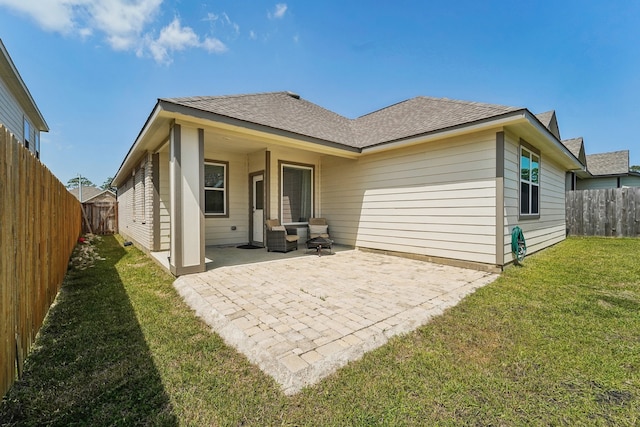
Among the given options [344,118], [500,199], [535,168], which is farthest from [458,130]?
[344,118]

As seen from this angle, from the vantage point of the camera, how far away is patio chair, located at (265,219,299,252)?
7.34 m

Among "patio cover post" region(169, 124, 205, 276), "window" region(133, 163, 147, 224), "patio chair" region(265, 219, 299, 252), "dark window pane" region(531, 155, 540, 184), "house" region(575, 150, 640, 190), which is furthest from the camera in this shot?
"house" region(575, 150, 640, 190)

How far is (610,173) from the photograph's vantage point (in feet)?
51.3

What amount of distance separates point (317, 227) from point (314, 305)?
482 centimetres

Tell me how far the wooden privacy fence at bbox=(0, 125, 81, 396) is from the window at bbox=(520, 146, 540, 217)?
804cm

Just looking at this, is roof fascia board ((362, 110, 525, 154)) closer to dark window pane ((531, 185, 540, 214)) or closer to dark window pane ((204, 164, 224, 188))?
dark window pane ((531, 185, 540, 214))

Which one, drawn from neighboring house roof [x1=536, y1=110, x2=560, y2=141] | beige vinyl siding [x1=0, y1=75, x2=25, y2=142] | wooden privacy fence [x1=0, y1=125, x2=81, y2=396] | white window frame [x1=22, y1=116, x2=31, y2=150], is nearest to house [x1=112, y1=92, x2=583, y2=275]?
neighboring house roof [x1=536, y1=110, x2=560, y2=141]

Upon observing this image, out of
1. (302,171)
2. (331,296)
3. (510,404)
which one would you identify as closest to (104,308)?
(331,296)

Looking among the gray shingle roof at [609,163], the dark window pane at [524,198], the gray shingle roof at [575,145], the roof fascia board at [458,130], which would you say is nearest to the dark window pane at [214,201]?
the roof fascia board at [458,130]

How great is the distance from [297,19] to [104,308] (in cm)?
874

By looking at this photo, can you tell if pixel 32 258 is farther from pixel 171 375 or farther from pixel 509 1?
pixel 509 1

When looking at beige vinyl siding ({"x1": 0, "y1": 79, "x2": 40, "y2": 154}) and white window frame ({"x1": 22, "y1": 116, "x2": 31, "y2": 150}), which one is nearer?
beige vinyl siding ({"x1": 0, "y1": 79, "x2": 40, "y2": 154})

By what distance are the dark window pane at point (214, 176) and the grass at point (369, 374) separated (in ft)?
16.8

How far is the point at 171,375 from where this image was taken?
6.93 ft
